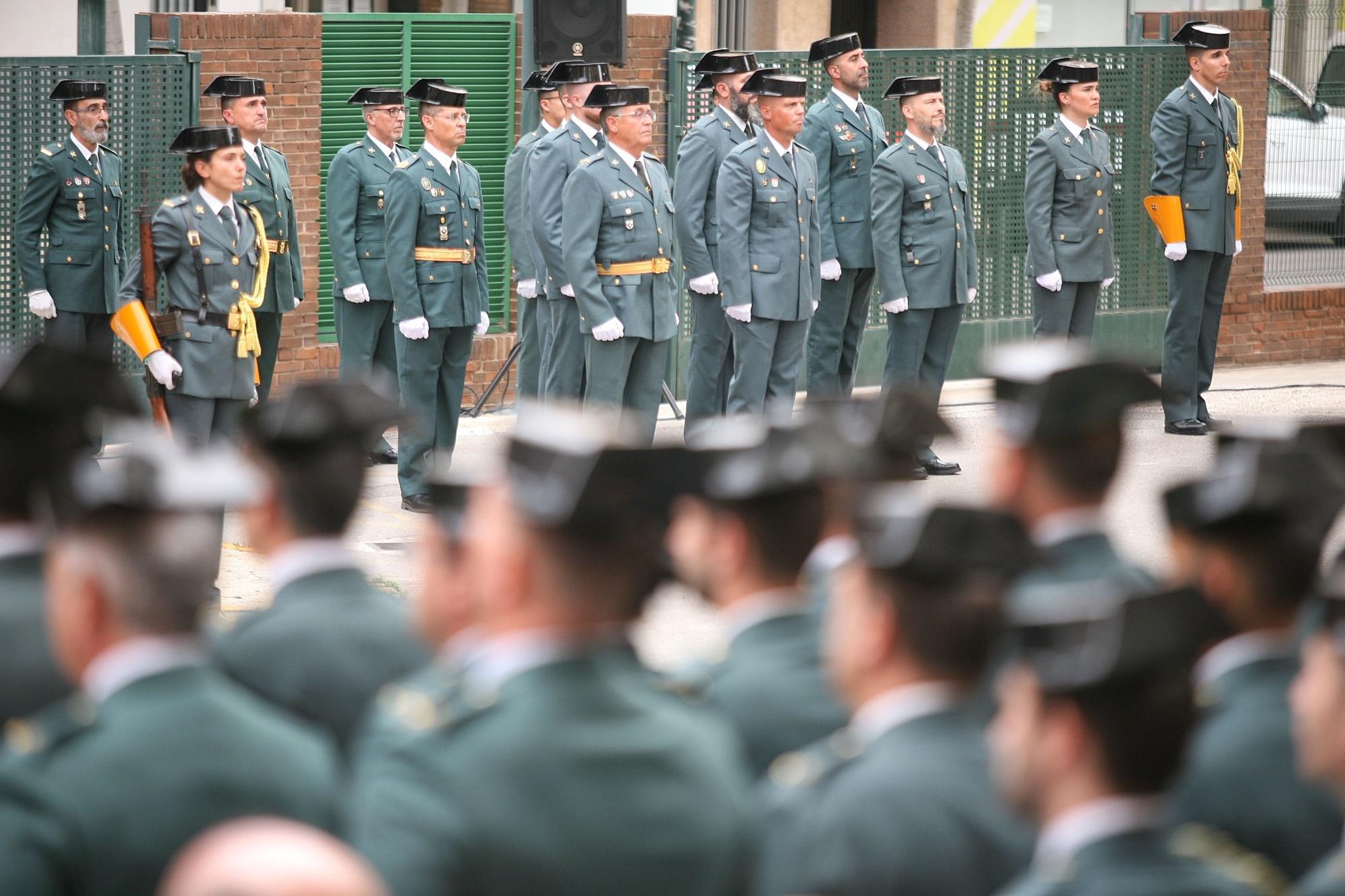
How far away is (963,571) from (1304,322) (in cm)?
1275

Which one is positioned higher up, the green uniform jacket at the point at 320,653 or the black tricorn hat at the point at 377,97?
the black tricorn hat at the point at 377,97

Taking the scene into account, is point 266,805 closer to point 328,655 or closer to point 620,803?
point 620,803

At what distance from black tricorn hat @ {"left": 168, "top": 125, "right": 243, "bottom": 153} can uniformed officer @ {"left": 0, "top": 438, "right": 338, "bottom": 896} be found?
4878mm

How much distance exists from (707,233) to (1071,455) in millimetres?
6459

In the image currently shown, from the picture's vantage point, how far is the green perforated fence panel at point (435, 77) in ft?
37.4

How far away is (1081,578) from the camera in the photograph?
12.5 ft

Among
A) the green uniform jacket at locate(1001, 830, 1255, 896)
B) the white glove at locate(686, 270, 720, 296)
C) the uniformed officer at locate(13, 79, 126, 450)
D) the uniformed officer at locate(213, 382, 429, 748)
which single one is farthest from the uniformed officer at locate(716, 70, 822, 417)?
the green uniform jacket at locate(1001, 830, 1255, 896)

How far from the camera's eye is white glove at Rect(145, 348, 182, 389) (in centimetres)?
712

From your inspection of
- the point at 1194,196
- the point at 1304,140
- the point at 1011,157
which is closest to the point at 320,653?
the point at 1194,196

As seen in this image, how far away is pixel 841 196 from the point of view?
10.9m

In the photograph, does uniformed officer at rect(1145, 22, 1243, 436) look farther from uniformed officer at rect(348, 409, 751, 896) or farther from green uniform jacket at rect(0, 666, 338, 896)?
green uniform jacket at rect(0, 666, 338, 896)

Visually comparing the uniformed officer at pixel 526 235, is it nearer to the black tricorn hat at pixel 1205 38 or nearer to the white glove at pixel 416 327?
the white glove at pixel 416 327

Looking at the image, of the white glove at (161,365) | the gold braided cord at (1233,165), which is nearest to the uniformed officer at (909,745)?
the white glove at (161,365)

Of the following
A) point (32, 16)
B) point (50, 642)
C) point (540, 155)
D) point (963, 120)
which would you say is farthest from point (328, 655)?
point (32, 16)
